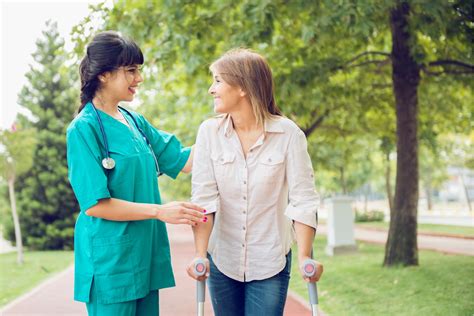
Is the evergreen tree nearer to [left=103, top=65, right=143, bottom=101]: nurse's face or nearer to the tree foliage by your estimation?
the tree foliage

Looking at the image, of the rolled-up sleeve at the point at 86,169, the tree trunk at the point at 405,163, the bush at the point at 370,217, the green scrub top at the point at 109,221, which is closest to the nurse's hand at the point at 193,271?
the green scrub top at the point at 109,221

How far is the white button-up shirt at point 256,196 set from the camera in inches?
116

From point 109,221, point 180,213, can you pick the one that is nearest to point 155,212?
point 180,213

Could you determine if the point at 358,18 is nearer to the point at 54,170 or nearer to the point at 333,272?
the point at 333,272

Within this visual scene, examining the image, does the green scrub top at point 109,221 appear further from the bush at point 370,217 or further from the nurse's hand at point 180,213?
the bush at point 370,217

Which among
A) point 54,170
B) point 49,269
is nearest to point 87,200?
point 49,269

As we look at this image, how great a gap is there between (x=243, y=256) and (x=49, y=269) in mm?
11594

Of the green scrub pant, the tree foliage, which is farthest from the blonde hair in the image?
the tree foliage

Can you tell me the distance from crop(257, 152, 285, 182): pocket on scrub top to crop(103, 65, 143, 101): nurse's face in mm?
731

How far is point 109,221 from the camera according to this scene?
9.32 feet

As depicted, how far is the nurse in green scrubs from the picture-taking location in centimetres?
279

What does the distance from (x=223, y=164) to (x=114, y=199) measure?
0.55 metres

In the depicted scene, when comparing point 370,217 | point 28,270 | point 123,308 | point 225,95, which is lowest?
point 370,217

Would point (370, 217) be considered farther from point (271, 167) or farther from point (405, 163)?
point (271, 167)
